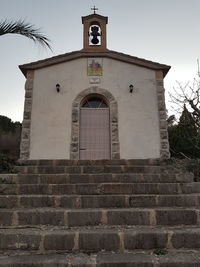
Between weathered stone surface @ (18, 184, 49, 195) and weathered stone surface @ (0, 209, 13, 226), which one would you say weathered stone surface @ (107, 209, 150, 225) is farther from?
weathered stone surface @ (18, 184, 49, 195)

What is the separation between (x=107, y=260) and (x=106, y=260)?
1cm

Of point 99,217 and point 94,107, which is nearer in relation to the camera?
point 99,217

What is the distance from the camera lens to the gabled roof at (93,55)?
355 inches

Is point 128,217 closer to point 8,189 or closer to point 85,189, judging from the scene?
point 85,189

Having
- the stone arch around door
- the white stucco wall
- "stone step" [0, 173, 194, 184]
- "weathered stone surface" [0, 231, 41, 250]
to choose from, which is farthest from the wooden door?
"weathered stone surface" [0, 231, 41, 250]

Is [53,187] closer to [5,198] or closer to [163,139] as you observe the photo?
[5,198]

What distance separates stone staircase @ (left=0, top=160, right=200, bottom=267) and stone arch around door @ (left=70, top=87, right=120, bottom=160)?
3289 mm

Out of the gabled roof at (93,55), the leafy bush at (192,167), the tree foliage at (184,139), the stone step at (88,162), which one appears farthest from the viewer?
the tree foliage at (184,139)

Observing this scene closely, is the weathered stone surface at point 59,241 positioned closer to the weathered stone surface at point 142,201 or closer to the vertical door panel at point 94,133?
the weathered stone surface at point 142,201

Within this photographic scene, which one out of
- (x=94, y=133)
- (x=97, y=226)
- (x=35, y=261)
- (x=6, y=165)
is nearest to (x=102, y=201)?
(x=97, y=226)

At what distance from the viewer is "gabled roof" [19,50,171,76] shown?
901cm

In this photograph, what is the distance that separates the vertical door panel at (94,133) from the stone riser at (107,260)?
5.64m

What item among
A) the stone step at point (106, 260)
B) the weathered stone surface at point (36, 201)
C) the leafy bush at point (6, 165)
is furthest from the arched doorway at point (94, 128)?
the stone step at point (106, 260)

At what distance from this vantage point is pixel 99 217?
3432 mm
